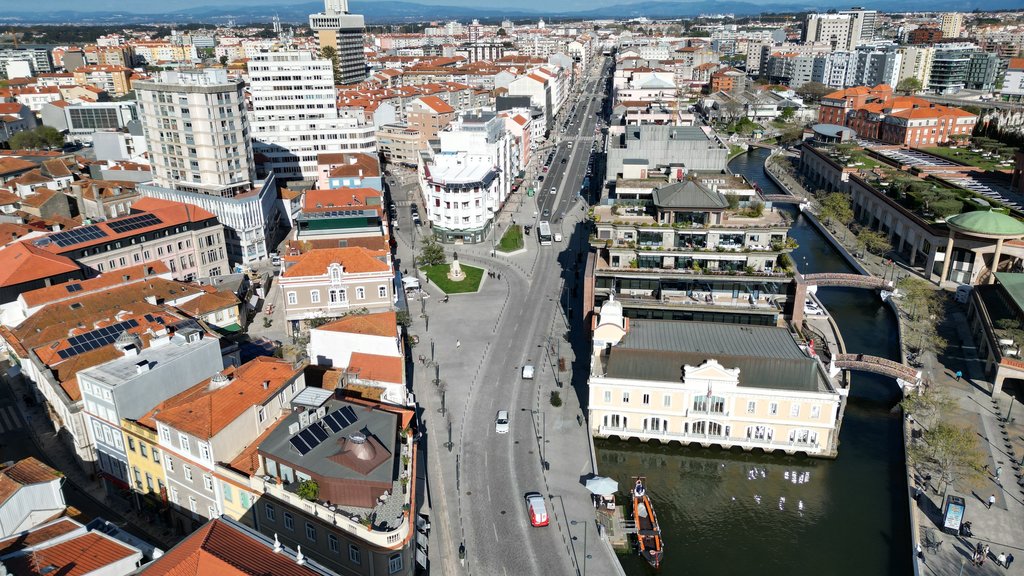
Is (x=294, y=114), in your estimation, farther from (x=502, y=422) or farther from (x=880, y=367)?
(x=880, y=367)

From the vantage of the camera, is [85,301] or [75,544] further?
[85,301]

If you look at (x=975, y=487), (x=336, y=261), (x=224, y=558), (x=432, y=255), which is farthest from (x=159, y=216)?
(x=975, y=487)

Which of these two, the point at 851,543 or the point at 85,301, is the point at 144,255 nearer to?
the point at 85,301

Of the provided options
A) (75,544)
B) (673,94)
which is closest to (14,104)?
(673,94)

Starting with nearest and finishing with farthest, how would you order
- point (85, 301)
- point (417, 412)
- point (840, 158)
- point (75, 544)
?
1. point (75, 544)
2. point (417, 412)
3. point (85, 301)
4. point (840, 158)

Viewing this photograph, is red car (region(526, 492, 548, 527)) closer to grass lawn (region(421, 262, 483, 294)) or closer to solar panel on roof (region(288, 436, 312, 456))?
solar panel on roof (region(288, 436, 312, 456))

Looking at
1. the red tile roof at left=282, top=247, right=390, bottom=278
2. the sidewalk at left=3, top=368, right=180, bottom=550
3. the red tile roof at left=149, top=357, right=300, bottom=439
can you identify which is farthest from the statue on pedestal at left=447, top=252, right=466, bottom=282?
the sidewalk at left=3, top=368, right=180, bottom=550
